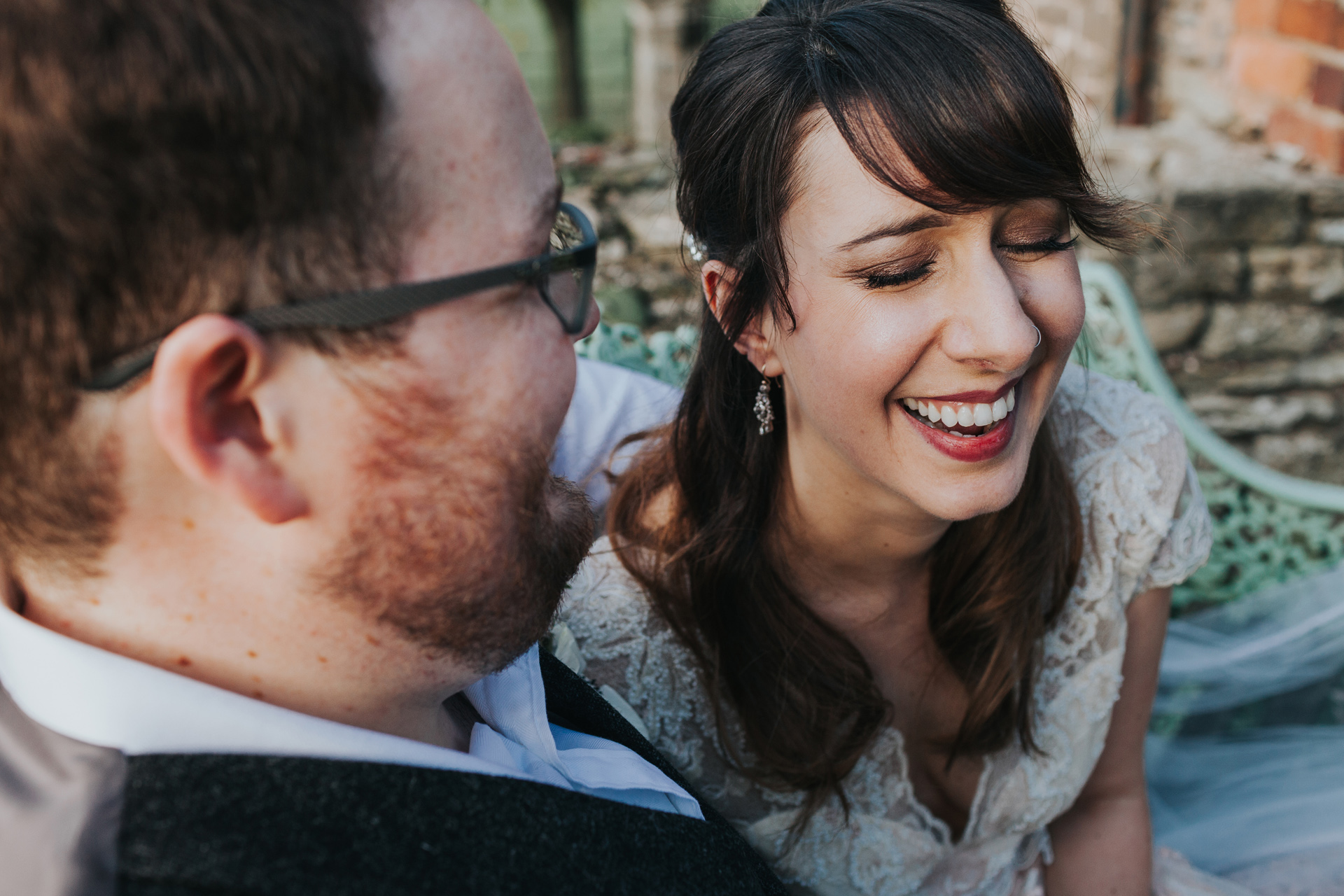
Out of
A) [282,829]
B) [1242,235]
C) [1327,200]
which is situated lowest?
[1242,235]

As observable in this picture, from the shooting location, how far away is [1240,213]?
12.0 ft

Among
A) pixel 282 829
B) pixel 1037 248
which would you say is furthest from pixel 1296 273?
pixel 282 829

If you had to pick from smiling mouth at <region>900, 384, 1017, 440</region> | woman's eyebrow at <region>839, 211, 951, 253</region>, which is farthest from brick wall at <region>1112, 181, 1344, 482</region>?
woman's eyebrow at <region>839, 211, 951, 253</region>

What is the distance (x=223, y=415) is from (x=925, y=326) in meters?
1.09

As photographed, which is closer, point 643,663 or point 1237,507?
point 643,663

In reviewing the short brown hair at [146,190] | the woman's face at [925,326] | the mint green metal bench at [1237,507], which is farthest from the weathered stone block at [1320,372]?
the short brown hair at [146,190]

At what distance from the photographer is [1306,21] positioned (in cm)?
370

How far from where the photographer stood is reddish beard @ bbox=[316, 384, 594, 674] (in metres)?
1.14

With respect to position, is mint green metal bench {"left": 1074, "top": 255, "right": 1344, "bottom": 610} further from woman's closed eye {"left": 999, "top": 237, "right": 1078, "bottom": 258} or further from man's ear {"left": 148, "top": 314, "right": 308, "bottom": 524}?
man's ear {"left": 148, "top": 314, "right": 308, "bottom": 524}

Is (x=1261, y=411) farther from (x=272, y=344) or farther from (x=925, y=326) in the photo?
(x=272, y=344)

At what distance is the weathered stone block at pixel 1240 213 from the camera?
3.64 metres

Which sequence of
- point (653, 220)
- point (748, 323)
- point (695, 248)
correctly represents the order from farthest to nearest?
point (653, 220), point (695, 248), point (748, 323)

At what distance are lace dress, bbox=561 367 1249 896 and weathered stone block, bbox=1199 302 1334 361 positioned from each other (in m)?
1.93

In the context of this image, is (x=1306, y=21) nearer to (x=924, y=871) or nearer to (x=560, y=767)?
(x=924, y=871)
